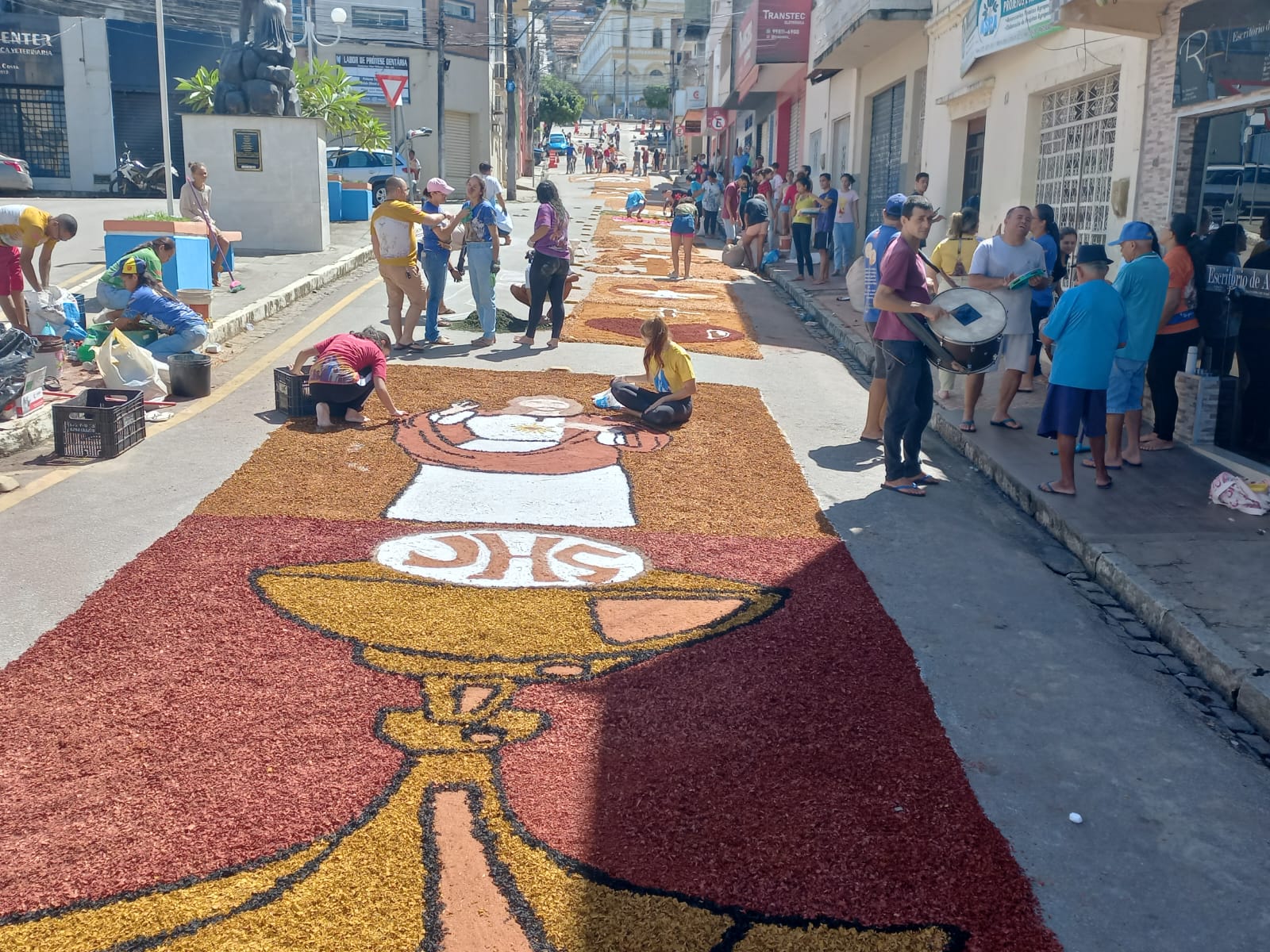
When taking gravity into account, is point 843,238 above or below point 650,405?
above

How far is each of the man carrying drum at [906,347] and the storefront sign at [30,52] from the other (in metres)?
35.0

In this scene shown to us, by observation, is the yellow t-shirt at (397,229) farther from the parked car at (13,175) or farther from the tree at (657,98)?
the tree at (657,98)

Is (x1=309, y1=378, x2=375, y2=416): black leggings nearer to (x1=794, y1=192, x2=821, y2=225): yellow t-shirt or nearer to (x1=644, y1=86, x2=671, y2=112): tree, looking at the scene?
(x1=794, y1=192, x2=821, y2=225): yellow t-shirt

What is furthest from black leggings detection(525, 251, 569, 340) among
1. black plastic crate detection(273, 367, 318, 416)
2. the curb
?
black plastic crate detection(273, 367, 318, 416)

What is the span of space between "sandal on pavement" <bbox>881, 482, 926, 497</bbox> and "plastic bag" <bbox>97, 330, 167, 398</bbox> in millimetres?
5703

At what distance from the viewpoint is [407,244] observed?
11391 millimetres

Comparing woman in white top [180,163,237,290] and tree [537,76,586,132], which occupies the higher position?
tree [537,76,586,132]

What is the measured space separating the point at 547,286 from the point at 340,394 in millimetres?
4068

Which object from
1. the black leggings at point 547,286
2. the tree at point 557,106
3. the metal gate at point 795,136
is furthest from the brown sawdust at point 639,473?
the tree at point 557,106

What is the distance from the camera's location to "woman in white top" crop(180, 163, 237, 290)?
562 inches

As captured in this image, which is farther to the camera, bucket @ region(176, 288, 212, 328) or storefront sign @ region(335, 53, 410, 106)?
storefront sign @ region(335, 53, 410, 106)

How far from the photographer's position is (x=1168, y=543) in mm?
6723

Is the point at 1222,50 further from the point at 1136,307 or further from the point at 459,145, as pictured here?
the point at 459,145

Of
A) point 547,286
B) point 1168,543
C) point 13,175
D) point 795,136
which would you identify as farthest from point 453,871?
point 795,136
